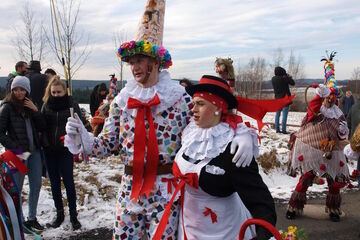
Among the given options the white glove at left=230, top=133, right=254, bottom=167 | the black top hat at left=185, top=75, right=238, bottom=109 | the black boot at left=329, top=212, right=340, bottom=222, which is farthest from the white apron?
the black boot at left=329, top=212, right=340, bottom=222

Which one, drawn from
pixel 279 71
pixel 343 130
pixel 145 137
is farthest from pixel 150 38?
pixel 279 71

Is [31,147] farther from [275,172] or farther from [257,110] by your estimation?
[275,172]

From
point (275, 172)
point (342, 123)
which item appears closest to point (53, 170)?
point (342, 123)

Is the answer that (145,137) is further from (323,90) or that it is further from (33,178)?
(323,90)

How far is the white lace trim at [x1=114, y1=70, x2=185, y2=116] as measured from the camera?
8.79ft

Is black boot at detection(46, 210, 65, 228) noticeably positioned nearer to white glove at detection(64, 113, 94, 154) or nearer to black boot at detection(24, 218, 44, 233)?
black boot at detection(24, 218, 44, 233)

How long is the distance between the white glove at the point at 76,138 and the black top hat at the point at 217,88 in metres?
0.97

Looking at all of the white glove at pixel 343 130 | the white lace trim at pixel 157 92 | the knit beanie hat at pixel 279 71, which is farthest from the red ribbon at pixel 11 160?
the knit beanie hat at pixel 279 71

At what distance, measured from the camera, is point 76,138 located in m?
2.75

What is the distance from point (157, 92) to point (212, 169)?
2.69ft

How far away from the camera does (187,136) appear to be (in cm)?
247

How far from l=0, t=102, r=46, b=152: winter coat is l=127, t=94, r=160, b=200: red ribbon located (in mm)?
2370

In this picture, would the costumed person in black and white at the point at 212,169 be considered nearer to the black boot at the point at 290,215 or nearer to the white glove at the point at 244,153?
the white glove at the point at 244,153

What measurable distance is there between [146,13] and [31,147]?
8.47 feet
